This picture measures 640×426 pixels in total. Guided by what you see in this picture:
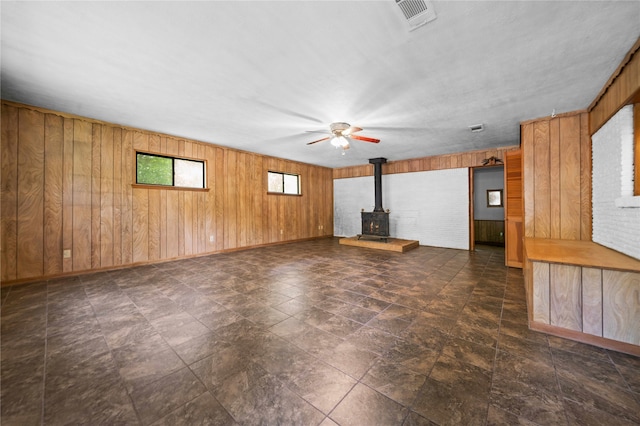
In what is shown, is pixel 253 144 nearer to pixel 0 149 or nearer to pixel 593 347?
pixel 0 149

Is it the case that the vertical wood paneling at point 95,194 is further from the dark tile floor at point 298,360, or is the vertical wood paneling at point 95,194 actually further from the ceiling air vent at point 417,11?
the ceiling air vent at point 417,11

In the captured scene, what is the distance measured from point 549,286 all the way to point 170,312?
361 cm

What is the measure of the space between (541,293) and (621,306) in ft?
1.43

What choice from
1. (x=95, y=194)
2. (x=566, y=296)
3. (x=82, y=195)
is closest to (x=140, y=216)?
(x=95, y=194)

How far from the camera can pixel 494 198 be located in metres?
6.98

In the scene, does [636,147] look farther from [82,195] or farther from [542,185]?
[82,195]

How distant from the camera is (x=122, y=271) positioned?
13.0 ft

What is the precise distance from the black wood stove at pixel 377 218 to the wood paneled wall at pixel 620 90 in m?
4.11

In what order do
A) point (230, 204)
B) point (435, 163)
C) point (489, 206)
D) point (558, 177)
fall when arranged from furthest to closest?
point (489, 206) → point (435, 163) → point (230, 204) → point (558, 177)

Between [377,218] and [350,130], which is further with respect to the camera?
[377,218]

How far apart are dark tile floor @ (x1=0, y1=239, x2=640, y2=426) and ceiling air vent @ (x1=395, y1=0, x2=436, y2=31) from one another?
8.12 ft

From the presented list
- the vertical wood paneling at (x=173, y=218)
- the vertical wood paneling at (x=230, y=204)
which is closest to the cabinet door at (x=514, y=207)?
the vertical wood paneling at (x=230, y=204)

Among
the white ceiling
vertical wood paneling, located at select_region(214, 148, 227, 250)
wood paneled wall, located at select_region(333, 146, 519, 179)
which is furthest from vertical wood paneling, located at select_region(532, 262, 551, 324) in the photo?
vertical wood paneling, located at select_region(214, 148, 227, 250)

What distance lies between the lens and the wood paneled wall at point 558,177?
3143 mm
